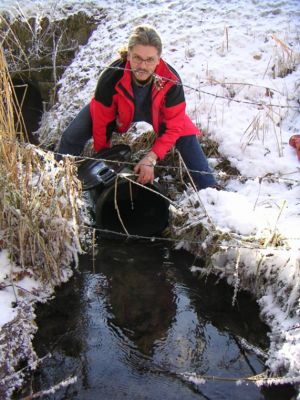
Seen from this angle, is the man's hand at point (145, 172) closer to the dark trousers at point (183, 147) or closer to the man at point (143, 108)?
the man at point (143, 108)

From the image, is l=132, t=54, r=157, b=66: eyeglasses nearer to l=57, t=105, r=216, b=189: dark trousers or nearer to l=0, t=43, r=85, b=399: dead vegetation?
l=57, t=105, r=216, b=189: dark trousers

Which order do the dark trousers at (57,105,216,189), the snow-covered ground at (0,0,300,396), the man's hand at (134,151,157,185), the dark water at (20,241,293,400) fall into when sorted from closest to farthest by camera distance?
the dark water at (20,241,293,400)
the snow-covered ground at (0,0,300,396)
the man's hand at (134,151,157,185)
the dark trousers at (57,105,216,189)

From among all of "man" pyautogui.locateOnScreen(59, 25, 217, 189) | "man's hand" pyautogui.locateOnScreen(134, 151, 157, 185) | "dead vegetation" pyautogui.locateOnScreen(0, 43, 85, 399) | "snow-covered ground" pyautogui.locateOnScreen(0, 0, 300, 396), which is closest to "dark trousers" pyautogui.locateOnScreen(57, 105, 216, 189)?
"man" pyautogui.locateOnScreen(59, 25, 217, 189)

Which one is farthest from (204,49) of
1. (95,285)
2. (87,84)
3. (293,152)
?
(95,285)

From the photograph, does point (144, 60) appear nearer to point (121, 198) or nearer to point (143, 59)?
point (143, 59)

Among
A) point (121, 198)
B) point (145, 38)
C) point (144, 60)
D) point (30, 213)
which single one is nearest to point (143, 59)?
point (144, 60)

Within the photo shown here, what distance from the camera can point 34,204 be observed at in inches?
120

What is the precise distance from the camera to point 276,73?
5477mm

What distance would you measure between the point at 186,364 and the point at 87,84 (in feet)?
13.5

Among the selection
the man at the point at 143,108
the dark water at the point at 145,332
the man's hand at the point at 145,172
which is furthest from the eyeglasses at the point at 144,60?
the dark water at the point at 145,332

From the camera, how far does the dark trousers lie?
410cm

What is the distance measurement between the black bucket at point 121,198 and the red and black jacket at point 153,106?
258 millimetres

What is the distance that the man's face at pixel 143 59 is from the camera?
136 inches

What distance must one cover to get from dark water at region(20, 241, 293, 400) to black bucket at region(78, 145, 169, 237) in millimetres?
295
